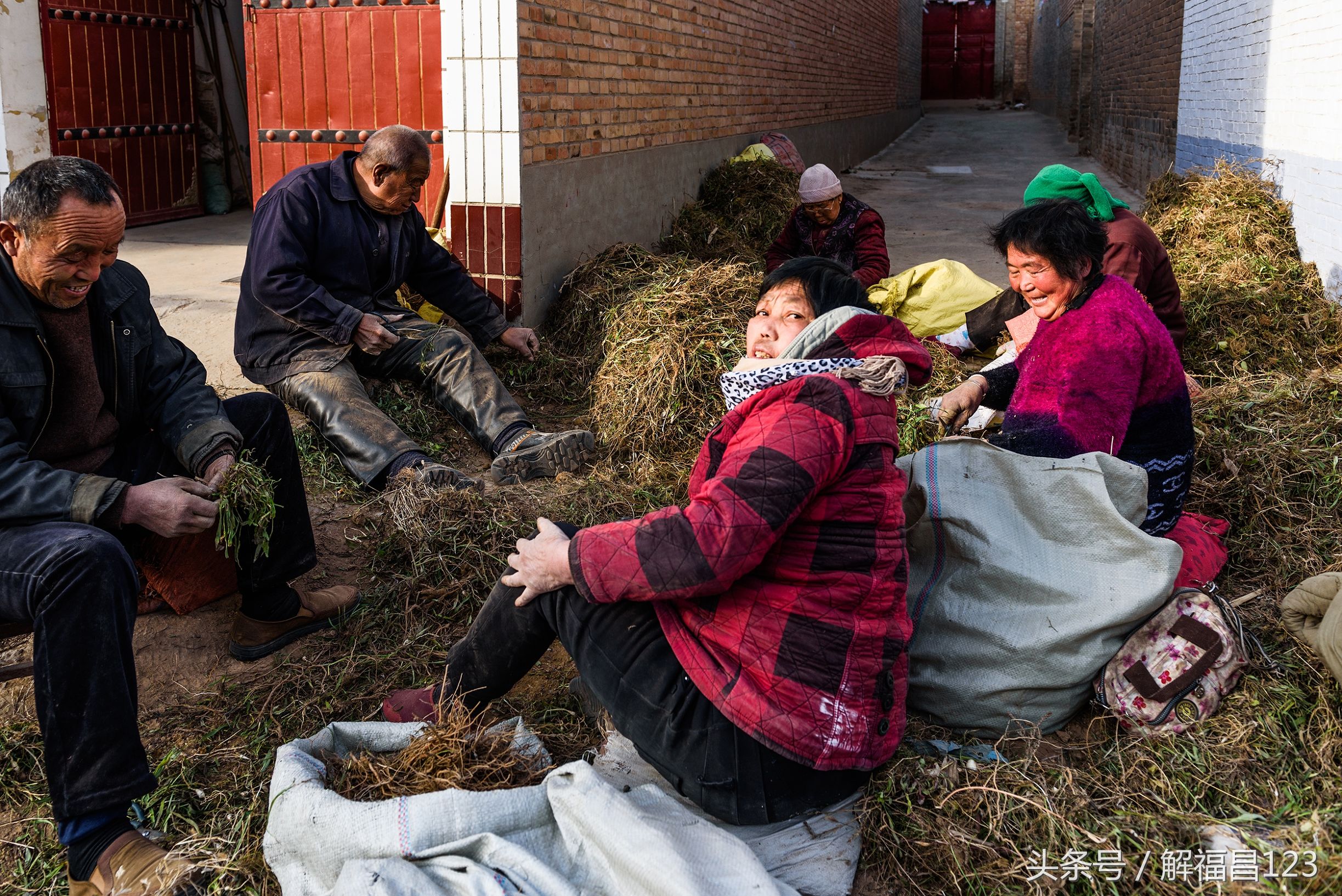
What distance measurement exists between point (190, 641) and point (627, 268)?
3.67m

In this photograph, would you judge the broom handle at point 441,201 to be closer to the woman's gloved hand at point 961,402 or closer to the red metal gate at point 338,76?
the red metal gate at point 338,76

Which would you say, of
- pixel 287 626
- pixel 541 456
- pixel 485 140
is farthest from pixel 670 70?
pixel 287 626

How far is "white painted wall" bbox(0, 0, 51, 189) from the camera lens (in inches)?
269

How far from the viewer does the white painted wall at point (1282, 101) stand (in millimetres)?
6309

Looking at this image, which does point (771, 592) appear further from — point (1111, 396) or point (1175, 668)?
point (1111, 396)

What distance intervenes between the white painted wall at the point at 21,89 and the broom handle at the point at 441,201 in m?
2.94

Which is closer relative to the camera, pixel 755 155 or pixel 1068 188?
pixel 1068 188

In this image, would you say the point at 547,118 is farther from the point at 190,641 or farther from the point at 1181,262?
the point at 1181,262

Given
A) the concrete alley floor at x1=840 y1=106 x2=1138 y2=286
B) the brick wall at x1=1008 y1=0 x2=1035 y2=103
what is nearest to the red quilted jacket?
the concrete alley floor at x1=840 y1=106 x2=1138 y2=286

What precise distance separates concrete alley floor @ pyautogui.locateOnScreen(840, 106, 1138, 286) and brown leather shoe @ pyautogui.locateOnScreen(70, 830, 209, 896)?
6.68 metres

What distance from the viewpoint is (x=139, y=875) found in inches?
86.8

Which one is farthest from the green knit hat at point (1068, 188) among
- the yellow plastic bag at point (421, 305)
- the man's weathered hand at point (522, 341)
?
Result: the yellow plastic bag at point (421, 305)

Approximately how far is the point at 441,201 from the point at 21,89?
339 cm

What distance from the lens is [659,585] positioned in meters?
2.08
